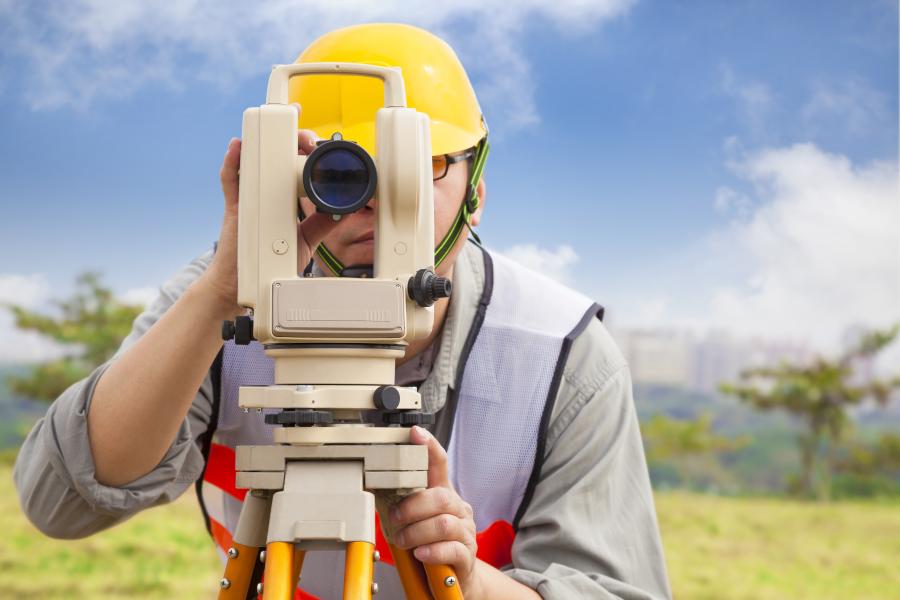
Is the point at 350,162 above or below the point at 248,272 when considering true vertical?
above

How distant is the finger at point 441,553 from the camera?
135 cm

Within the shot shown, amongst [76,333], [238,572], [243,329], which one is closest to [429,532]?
[238,572]

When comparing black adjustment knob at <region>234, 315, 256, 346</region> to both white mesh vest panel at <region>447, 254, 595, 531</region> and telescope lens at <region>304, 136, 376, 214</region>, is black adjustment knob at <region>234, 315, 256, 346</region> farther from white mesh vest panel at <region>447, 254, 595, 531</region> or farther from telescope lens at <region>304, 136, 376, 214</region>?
white mesh vest panel at <region>447, 254, 595, 531</region>

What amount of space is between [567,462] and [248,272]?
0.94 meters

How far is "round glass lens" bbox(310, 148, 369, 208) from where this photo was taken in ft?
4.28

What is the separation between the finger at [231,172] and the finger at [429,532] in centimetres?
56

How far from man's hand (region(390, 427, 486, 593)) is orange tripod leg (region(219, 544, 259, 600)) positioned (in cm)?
22

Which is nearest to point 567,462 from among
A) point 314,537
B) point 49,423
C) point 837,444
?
point 314,537

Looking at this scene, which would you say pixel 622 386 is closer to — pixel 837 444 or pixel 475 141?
pixel 475 141

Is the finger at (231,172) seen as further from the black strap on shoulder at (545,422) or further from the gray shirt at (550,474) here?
the black strap on shoulder at (545,422)

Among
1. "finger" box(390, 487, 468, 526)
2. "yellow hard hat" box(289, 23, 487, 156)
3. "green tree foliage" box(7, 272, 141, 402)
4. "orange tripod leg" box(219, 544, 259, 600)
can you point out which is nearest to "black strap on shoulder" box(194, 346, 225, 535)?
"yellow hard hat" box(289, 23, 487, 156)

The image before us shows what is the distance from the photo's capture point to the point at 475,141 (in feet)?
6.24

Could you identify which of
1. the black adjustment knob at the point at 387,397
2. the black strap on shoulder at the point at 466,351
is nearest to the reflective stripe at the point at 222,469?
the black strap on shoulder at the point at 466,351

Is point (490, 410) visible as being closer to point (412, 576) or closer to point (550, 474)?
point (550, 474)
